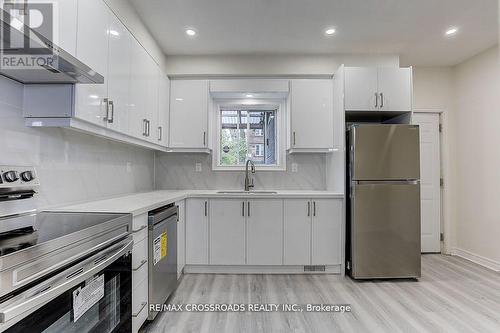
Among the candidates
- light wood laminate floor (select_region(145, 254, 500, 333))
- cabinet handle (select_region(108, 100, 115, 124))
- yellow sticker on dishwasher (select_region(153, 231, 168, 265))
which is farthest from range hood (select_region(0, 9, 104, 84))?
light wood laminate floor (select_region(145, 254, 500, 333))

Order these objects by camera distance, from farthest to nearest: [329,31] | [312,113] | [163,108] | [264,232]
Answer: [312,113] < [163,108] < [264,232] < [329,31]

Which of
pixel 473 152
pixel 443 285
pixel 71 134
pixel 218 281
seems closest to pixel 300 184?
pixel 218 281

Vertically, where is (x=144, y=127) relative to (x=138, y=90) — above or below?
below

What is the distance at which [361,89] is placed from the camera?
2939 mm

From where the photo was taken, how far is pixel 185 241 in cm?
291

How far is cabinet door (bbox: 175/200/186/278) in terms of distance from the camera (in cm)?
→ 265

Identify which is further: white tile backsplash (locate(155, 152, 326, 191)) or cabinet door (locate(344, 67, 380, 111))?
white tile backsplash (locate(155, 152, 326, 191))

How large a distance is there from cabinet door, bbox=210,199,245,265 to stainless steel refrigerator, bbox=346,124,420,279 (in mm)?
1220

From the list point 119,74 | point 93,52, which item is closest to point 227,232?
point 119,74

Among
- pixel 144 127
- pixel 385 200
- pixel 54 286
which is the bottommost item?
pixel 54 286

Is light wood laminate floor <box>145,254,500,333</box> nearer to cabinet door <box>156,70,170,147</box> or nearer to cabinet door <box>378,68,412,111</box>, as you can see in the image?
→ cabinet door <box>156,70,170,147</box>

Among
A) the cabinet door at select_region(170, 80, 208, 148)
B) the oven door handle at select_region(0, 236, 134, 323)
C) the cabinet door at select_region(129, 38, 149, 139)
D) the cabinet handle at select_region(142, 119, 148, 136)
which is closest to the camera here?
the oven door handle at select_region(0, 236, 134, 323)

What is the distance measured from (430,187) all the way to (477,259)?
102 centimetres

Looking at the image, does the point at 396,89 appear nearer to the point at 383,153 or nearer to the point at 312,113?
the point at 383,153
